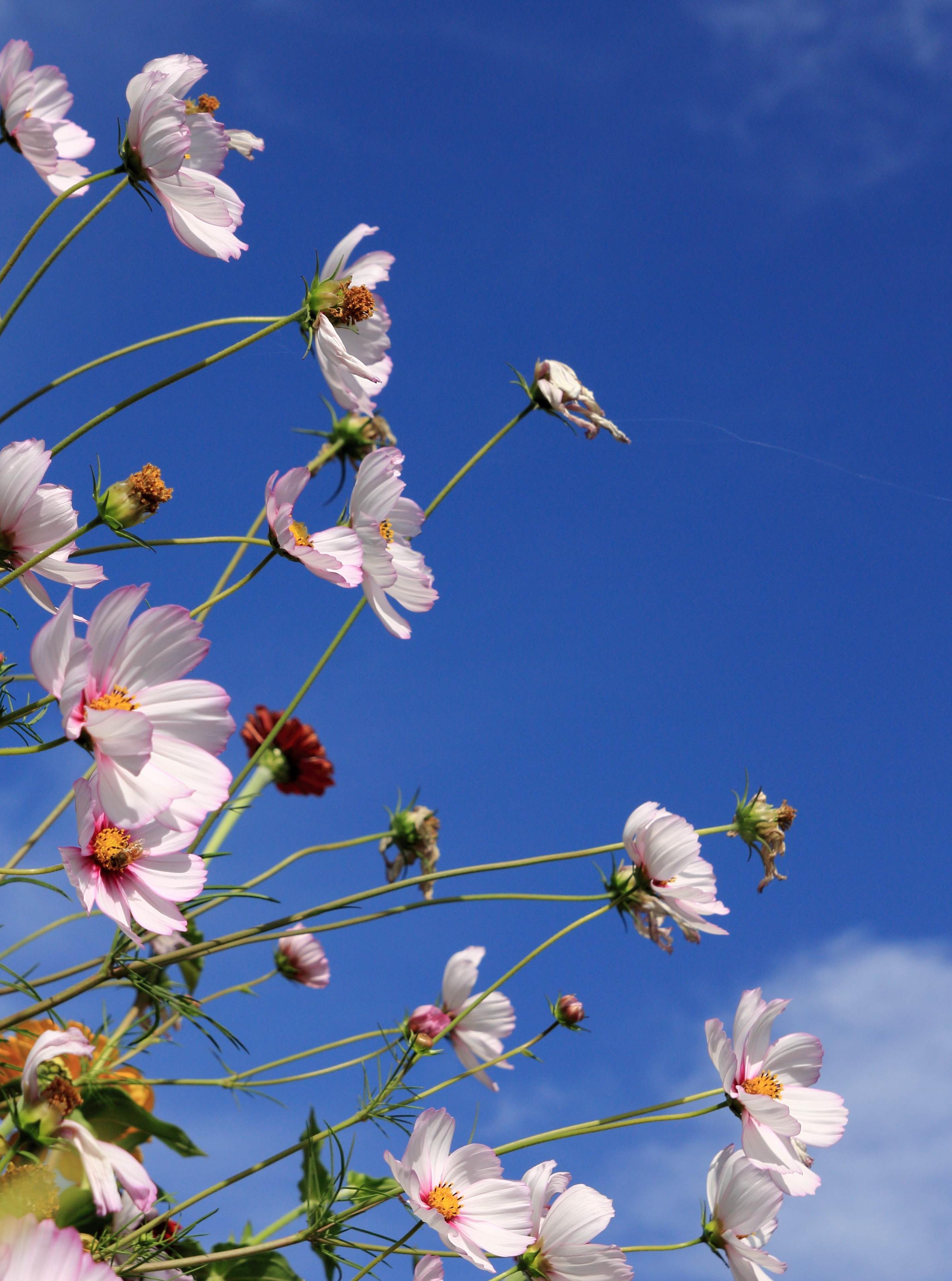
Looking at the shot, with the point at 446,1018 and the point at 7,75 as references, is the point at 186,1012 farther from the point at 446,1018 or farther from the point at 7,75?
the point at 7,75

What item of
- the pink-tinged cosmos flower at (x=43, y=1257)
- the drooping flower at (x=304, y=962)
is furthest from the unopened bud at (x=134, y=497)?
the drooping flower at (x=304, y=962)

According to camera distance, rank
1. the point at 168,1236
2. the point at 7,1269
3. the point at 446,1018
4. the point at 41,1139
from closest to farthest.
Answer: the point at 7,1269, the point at 41,1139, the point at 168,1236, the point at 446,1018

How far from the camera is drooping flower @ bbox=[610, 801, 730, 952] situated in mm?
1185

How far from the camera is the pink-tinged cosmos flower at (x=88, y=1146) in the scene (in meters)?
0.79

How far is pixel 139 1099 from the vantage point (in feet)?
4.63

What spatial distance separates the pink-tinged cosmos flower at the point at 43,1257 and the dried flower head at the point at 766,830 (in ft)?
3.42

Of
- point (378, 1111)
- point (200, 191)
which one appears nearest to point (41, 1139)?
point (378, 1111)

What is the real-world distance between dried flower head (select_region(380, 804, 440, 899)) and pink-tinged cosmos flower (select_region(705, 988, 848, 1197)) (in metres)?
0.52

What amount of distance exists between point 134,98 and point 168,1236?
107cm

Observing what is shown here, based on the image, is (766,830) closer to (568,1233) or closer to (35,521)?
(568,1233)

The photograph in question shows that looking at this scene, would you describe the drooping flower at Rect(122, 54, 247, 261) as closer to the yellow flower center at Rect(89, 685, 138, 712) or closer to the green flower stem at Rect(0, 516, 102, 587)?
the green flower stem at Rect(0, 516, 102, 587)

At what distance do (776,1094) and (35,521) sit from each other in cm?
88

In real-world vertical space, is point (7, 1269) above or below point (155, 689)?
below

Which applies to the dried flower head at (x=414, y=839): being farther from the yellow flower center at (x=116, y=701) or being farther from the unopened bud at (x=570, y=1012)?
the yellow flower center at (x=116, y=701)
